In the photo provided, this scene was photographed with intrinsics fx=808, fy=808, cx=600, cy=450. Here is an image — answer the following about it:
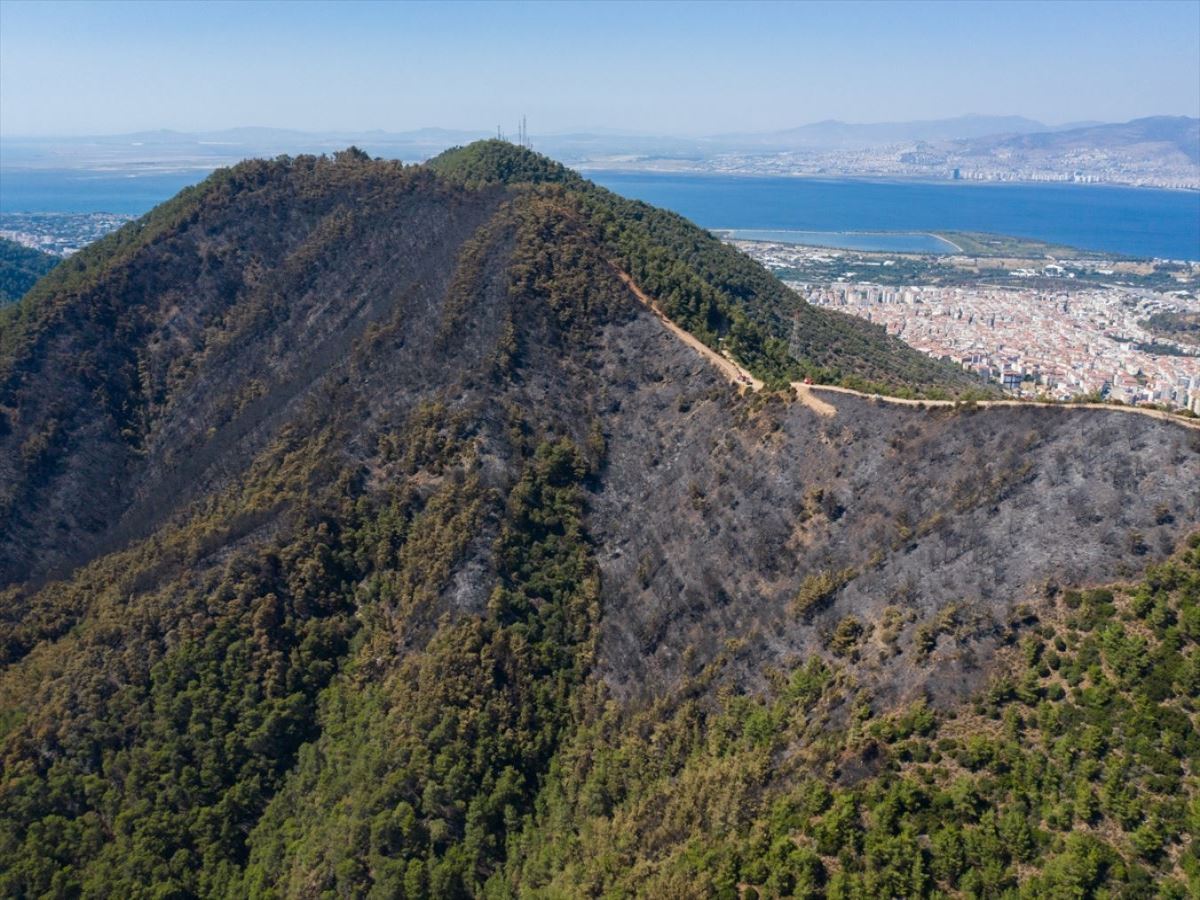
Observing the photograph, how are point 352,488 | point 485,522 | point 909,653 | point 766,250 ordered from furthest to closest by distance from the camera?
point 766,250
point 352,488
point 485,522
point 909,653

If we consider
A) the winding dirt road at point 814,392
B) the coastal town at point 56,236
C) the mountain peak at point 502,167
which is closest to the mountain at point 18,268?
the coastal town at point 56,236

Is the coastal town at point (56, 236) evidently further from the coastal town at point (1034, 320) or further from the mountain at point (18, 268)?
the coastal town at point (1034, 320)

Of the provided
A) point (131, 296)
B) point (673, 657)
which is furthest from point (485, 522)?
point (131, 296)

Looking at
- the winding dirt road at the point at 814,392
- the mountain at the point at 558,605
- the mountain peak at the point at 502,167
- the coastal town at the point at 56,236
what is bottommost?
the mountain at the point at 558,605

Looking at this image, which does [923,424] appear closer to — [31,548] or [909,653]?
→ [909,653]

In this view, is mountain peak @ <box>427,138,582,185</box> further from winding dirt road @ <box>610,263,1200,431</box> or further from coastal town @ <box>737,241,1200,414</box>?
coastal town @ <box>737,241,1200,414</box>

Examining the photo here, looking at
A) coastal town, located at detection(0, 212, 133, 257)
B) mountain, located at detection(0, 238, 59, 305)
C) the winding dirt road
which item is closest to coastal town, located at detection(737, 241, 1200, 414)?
the winding dirt road
